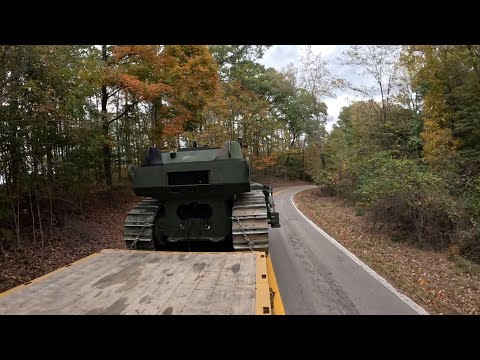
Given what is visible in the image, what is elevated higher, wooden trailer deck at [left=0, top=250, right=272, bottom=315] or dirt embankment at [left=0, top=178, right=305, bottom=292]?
wooden trailer deck at [left=0, top=250, right=272, bottom=315]

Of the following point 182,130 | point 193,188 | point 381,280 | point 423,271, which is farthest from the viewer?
point 182,130

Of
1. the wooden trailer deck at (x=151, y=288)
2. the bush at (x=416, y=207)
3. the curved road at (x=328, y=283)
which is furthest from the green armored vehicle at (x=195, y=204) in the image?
the bush at (x=416, y=207)

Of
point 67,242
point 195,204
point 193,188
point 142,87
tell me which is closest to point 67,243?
point 67,242

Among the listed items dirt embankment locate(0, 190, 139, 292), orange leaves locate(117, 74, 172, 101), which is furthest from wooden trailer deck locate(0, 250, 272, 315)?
orange leaves locate(117, 74, 172, 101)

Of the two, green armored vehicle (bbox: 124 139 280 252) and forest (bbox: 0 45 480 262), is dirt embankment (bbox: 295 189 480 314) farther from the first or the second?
green armored vehicle (bbox: 124 139 280 252)

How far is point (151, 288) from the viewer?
3043 mm

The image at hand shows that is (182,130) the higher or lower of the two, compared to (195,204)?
higher

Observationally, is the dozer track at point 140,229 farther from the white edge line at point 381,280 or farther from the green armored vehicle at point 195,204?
the white edge line at point 381,280

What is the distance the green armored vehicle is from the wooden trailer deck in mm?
1419

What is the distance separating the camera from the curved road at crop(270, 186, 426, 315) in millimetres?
4574

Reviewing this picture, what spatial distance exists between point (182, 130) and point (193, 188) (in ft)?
31.6

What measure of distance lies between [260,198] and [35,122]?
564 centimetres

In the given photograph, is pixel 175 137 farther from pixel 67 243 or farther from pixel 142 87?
pixel 67 243

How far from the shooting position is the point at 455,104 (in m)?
14.5
